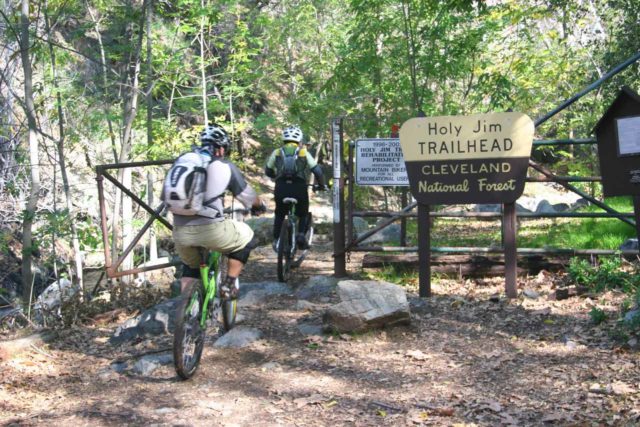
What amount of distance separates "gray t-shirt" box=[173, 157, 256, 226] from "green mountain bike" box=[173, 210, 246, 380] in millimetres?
300

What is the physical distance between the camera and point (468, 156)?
7598 mm

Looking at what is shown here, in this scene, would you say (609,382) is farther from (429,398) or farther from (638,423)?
(429,398)

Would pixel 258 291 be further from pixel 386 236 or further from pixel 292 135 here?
pixel 386 236

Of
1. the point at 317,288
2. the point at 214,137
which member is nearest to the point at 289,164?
the point at 317,288

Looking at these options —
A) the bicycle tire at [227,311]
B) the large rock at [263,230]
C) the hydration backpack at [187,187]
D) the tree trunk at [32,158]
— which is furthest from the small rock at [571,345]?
the large rock at [263,230]

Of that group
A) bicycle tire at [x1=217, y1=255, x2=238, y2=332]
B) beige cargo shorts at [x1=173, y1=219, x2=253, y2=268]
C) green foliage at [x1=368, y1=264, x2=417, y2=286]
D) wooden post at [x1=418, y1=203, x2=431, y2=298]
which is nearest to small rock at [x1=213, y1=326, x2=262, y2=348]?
bicycle tire at [x1=217, y1=255, x2=238, y2=332]

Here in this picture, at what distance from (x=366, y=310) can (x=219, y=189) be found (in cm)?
198

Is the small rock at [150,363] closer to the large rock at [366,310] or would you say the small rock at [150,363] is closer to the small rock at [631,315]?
the large rock at [366,310]

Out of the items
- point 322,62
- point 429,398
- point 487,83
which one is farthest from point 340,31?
point 429,398

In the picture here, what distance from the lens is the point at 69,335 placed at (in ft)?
22.5

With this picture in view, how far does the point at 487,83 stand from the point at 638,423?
9558mm

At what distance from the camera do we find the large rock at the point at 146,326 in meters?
6.64

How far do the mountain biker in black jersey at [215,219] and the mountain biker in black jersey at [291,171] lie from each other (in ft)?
9.78

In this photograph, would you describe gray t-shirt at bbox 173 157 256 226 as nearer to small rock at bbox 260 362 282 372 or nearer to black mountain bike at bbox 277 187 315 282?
small rock at bbox 260 362 282 372
